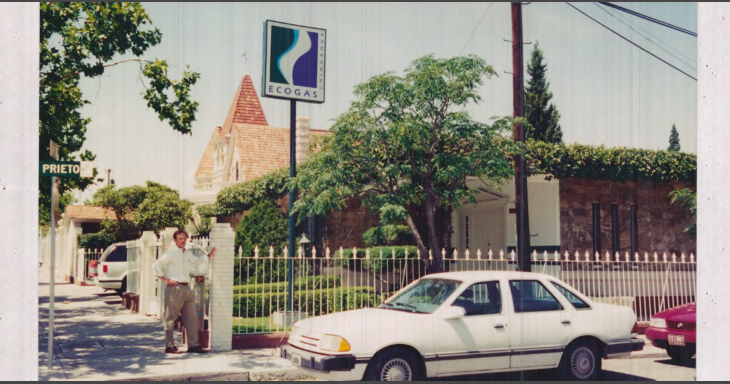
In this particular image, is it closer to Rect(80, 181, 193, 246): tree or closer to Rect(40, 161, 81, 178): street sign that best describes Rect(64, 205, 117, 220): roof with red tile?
Rect(80, 181, 193, 246): tree

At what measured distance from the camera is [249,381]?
28.9 ft

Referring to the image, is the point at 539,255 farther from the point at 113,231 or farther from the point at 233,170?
the point at 113,231

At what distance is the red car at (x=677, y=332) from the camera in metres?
10.0

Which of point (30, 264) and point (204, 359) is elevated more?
point (30, 264)

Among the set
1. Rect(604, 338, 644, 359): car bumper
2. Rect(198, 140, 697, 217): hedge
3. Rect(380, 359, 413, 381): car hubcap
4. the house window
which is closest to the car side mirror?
Rect(380, 359, 413, 381): car hubcap

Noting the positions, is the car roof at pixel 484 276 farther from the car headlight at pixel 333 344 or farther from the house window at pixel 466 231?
the house window at pixel 466 231

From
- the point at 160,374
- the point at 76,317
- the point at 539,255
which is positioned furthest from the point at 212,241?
the point at 539,255

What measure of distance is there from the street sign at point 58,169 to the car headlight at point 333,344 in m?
3.93

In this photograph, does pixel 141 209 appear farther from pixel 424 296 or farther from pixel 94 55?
pixel 424 296

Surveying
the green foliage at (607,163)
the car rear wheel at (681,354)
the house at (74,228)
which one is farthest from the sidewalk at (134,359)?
the house at (74,228)

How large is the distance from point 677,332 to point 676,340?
12 cm

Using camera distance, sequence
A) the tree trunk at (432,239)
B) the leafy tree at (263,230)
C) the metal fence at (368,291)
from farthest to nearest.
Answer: the leafy tree at (263,230) → the tree trunk at (432,239) → the metal fence at (368,291)

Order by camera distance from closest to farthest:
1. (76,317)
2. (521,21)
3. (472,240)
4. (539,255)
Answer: (521,21)
(76,317)
(539,255)
(472,240)
